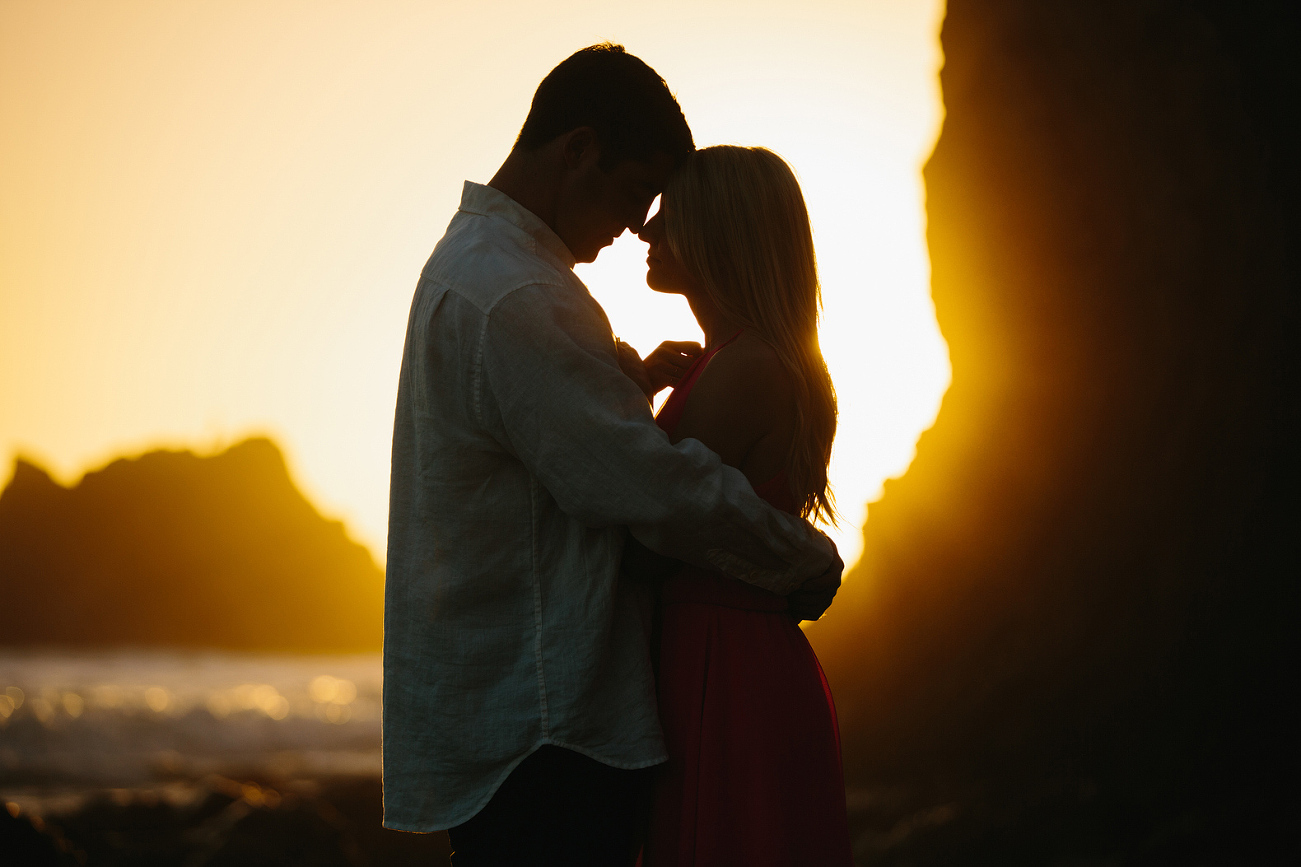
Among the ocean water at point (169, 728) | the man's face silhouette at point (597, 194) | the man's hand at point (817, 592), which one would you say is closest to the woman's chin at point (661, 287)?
the man's face silhouette at point (597, 194)

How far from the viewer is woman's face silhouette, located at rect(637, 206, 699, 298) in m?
2.40

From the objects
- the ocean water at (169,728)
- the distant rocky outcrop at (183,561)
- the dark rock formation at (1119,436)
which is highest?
the dark rock formation at (1119,436)

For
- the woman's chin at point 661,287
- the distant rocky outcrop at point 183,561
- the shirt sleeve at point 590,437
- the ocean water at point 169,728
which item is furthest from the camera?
the distant rocky outcrop at point 183,561

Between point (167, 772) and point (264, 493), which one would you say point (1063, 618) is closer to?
point (167, 772)

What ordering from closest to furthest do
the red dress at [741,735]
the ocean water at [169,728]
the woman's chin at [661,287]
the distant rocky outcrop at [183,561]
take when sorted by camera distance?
the red dress at [741,735] → the woman's chin at [661,287] → the ocean water at [169,728] → the distant rocky outcrop at [183,561]

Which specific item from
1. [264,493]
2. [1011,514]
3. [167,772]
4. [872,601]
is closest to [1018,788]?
[1011,514]

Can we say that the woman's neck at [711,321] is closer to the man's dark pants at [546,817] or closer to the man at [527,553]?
the man at [527,553]

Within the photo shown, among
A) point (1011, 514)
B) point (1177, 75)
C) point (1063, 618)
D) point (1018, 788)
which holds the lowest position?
point (1018, 788)

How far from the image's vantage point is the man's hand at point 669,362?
2547 millimetres

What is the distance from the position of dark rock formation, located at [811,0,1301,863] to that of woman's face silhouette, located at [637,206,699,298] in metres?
6.98

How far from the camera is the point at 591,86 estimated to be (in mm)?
2248

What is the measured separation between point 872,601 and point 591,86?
1389 cm

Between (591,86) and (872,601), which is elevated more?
(591,86)

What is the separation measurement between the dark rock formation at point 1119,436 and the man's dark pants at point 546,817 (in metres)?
7.01
